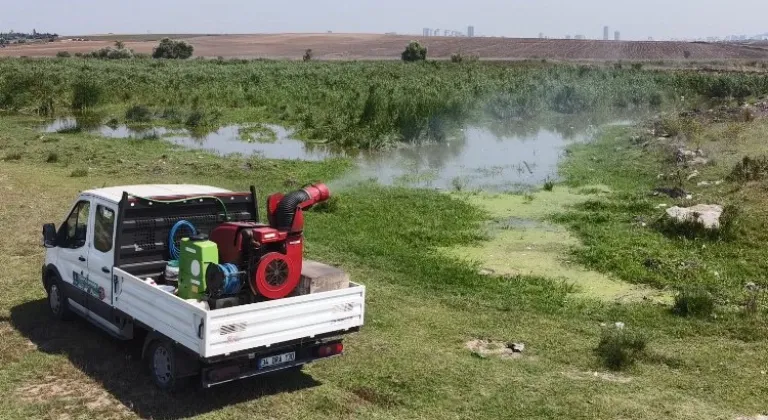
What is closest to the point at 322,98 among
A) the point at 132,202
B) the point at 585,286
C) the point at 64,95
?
the point at 64,95

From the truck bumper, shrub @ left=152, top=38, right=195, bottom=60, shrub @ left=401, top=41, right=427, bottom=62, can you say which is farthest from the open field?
shrub @ left=152, top=38, right=195, bottom=60

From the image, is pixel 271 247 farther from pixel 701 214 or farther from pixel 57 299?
pixel 701 214

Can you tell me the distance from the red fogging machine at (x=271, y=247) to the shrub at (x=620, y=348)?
363 centimetres

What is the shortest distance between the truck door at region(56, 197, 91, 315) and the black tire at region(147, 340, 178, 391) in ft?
5.42

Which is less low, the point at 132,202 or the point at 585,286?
the point at 132,202

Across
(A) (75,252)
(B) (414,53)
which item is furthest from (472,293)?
(B) (414,53)

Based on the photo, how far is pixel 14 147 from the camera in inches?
949

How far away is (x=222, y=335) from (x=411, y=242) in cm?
776

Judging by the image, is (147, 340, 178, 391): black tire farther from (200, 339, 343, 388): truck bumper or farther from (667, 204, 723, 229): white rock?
(667, 204, 723, 229): white rock

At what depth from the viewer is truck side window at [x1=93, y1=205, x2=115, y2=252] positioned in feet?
26.6

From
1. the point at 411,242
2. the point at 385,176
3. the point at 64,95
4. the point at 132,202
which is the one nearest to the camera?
the point at 132,202

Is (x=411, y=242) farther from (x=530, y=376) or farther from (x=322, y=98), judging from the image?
(x=322, y=98)

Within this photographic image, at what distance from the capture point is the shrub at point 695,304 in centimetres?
1017

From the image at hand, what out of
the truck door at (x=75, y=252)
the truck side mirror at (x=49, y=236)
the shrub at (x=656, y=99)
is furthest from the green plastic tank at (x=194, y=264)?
the shrub at (x=656, y=99)
